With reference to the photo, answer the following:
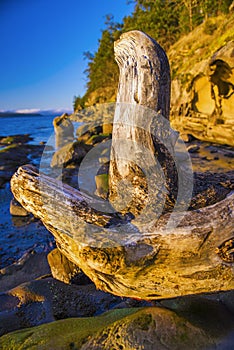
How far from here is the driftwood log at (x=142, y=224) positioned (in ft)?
7.81

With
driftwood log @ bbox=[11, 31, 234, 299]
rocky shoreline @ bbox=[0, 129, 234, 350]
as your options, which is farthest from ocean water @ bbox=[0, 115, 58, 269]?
driftwood log @ bbox=[11, 31, 234, 299]

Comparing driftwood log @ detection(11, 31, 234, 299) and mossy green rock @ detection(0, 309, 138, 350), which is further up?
driftwood log @ detection(11, 31, 234, 299)

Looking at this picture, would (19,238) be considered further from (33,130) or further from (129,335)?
(33,130)

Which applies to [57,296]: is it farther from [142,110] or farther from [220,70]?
[220,70]

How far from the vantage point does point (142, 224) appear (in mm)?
2475

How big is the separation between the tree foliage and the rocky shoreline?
2437cm

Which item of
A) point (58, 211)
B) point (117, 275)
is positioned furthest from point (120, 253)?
point (58, 211)

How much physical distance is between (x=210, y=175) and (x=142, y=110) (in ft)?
3.78

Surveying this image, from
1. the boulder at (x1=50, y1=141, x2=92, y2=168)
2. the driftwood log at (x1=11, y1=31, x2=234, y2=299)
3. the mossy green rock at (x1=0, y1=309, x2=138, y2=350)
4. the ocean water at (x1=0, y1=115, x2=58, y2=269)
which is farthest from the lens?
the boulder at (x1=50, y1=141, x2=92, y2=168)

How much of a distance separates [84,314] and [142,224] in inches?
94.7

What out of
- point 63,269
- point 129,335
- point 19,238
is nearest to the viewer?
point 129,335

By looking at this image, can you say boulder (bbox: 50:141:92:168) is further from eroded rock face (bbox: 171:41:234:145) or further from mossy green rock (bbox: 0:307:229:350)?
mossy green rock (bbox: 0:307:229:350)

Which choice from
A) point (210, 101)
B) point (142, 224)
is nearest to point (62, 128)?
point (210, 101)

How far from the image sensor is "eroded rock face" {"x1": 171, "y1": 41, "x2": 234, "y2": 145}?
1584 centimetres
